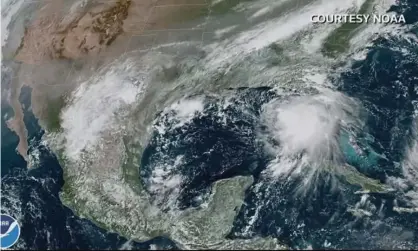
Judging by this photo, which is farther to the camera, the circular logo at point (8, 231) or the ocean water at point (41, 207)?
the circular logo at point (8, 231)

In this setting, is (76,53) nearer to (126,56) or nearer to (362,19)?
(126,56)

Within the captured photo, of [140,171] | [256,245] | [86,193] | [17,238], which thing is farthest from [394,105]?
[17,238]

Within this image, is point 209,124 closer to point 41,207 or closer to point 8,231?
point 41,207

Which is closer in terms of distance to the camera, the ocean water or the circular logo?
the ocean water

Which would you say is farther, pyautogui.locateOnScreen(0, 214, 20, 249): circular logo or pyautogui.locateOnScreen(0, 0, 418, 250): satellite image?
pyautogui.locateOnScreen(0, 214, 20, 249): circular logo

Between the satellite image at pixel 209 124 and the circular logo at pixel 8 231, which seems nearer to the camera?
the satellite image at pixel 209 124
